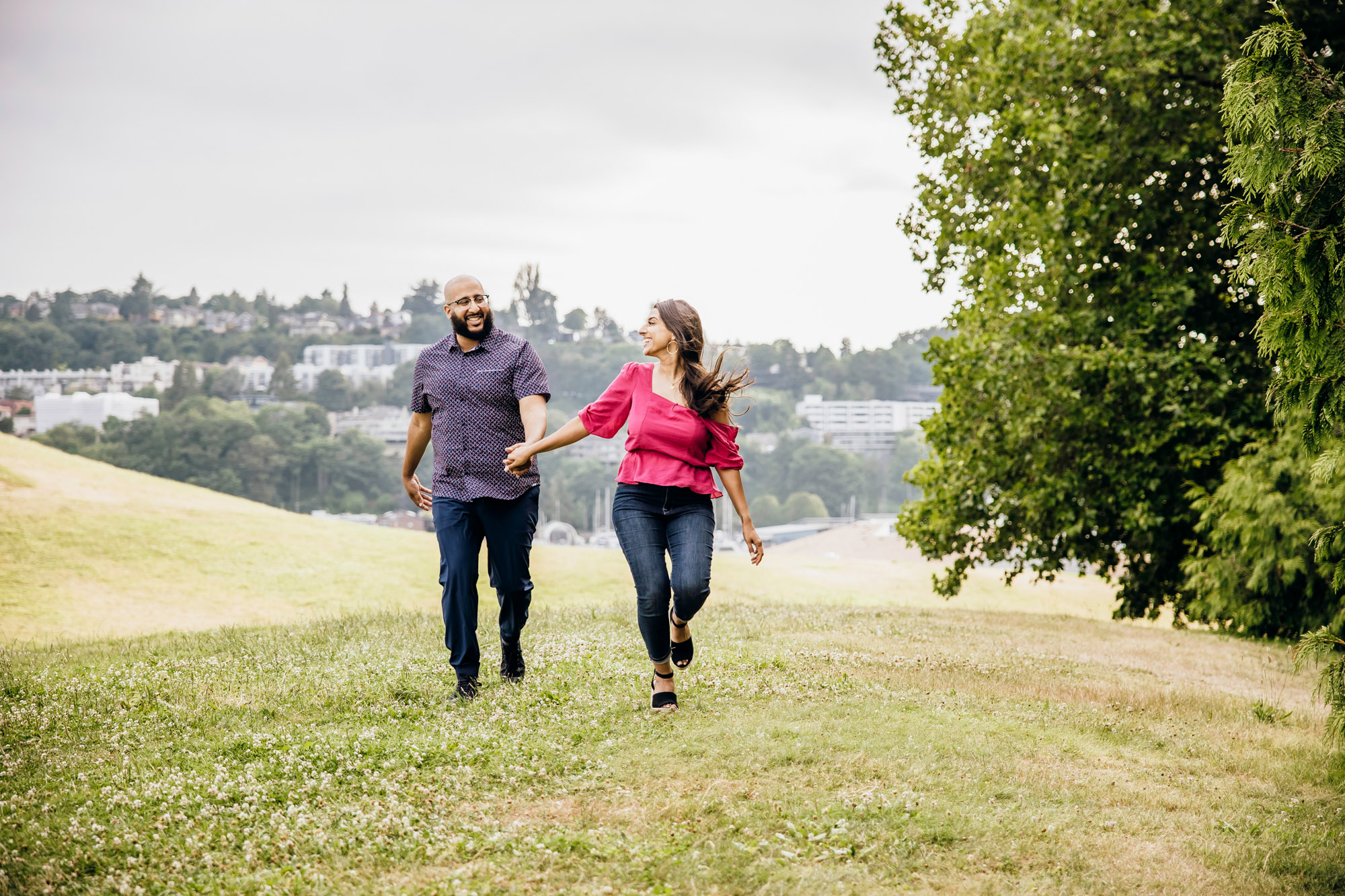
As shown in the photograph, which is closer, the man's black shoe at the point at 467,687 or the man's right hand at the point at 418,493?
the man's black shoe at the point at 467,687

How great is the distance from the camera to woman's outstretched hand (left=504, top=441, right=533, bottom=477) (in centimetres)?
675

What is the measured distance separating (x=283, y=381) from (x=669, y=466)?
14629cm

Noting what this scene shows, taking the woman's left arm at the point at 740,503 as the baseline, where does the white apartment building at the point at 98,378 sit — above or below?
above

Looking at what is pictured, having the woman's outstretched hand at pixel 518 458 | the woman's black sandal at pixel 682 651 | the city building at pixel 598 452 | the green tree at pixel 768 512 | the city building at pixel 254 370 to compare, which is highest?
the city building at pixel 254 370

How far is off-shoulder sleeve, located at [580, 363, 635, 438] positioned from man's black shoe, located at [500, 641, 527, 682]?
1760mm

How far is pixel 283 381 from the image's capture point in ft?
470

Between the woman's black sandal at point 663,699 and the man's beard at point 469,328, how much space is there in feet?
8.24

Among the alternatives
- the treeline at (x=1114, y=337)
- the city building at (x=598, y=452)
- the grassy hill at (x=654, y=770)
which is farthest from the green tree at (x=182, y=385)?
the grassy hill at (x=654, y=770)

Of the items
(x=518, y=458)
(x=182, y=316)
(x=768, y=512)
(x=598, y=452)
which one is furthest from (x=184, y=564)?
(x=182, y=316)

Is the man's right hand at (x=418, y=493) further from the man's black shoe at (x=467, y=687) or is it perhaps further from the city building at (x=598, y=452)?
the city building at (x=598, y=452)

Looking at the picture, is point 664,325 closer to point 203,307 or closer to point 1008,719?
point 1008,719

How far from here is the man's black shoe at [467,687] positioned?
7012mm

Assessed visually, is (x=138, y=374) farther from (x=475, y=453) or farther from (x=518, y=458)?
(x=518, y=458)

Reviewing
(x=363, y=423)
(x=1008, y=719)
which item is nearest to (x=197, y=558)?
(x=1008, y=719)
